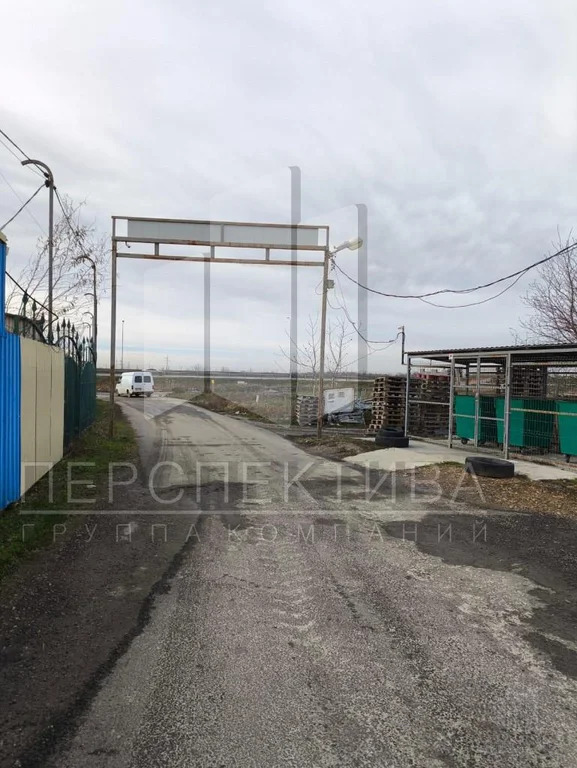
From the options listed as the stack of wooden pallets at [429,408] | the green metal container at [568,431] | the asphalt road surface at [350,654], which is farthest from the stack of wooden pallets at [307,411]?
the asphalt road surface at [350,654]

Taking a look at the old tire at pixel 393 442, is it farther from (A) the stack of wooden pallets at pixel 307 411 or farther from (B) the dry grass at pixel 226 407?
(B) the dry grass at pixel 226 407

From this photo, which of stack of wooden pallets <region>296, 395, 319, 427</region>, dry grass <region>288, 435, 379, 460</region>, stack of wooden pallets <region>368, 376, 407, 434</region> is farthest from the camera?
stack of wooden pallets <region>296, 395, 319, 427</region>

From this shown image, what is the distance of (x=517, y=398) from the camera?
13.5m

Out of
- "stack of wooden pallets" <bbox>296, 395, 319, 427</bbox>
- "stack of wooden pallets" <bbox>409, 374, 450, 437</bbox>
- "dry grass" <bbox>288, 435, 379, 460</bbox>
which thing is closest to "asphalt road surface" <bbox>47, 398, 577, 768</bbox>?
"dry grass" <bbox>288, 435, 379, 460</bbox>

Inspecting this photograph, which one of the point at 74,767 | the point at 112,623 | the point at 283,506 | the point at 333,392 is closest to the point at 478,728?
the point at 74,767

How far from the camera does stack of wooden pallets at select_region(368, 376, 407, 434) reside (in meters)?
20.1

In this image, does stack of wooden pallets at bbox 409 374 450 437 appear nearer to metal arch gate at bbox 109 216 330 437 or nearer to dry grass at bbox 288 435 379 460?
dry grass at bbox 288 435 379 460

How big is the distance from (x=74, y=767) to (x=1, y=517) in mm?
4719

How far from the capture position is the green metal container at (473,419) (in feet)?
48.8

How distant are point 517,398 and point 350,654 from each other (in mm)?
11601

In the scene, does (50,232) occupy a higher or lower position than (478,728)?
higher

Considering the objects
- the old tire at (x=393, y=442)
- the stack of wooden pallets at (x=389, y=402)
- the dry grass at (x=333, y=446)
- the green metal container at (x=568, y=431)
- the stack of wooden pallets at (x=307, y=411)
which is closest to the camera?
the green metal container at (x=568, y=431)

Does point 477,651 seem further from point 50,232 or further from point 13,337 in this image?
point 50,232

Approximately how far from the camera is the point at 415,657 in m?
3.41
